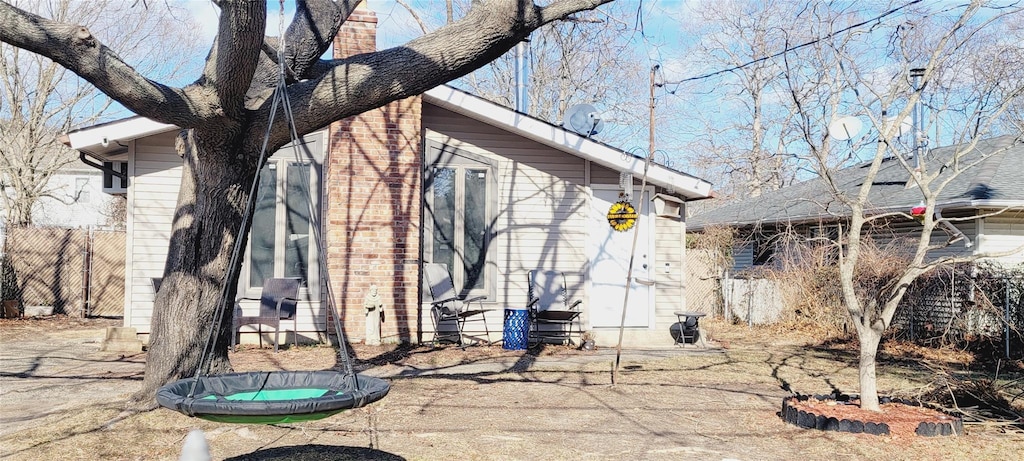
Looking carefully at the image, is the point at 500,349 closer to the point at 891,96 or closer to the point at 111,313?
the point at 891,96

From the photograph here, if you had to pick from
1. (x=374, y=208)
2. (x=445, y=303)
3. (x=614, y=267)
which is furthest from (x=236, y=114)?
(x=614, y=267)

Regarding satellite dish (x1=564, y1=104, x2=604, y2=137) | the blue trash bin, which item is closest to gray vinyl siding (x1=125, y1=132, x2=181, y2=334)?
the blue trash bin

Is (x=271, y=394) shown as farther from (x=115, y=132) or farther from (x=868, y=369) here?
(x=115, y=132)

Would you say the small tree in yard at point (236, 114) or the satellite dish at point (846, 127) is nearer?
the small tree in yard at point (236, 114)

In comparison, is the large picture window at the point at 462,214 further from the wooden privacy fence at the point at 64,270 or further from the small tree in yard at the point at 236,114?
the wooden privacy fence at the point at 64,270

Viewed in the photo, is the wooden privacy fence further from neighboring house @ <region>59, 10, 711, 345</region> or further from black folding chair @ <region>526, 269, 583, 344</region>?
black folding chair @ <region>526, 269, 583, 344</region>

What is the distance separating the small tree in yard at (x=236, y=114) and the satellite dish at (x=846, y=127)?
271 centimetres

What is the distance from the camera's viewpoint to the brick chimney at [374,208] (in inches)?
415

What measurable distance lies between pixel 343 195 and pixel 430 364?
263cm

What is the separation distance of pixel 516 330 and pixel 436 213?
1.91 metres

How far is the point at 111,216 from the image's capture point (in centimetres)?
2680

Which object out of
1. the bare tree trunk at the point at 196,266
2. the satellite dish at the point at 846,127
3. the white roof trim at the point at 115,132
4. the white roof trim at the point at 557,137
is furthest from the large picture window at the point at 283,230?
the satellite dish at the point at 846,127

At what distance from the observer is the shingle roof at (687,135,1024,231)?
12258 mm

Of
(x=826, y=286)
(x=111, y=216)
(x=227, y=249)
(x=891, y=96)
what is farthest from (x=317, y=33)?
(x=111, y=216)
